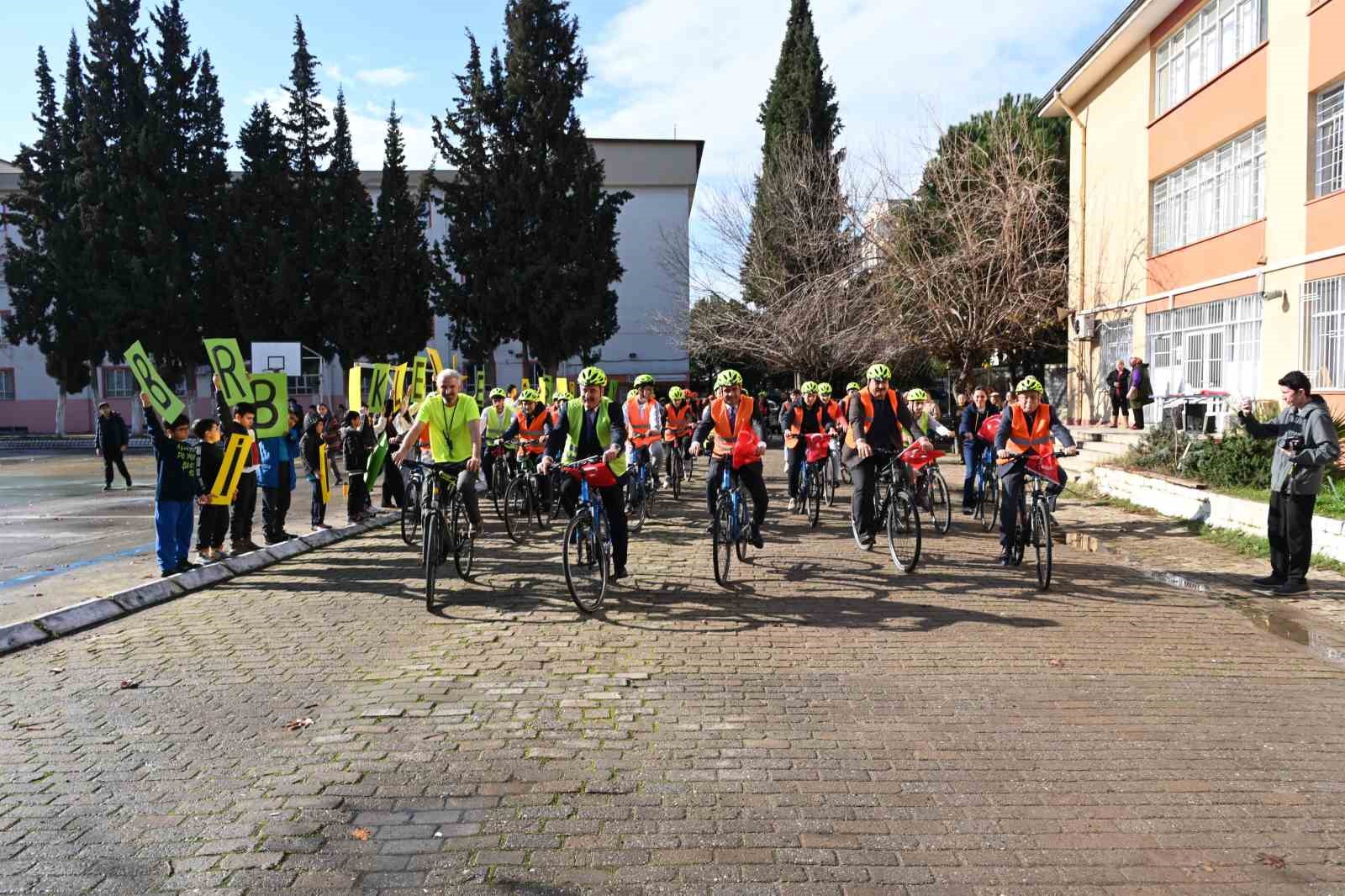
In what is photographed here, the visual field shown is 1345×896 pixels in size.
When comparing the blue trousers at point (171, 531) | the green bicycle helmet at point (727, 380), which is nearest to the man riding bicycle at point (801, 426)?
the green bicycle helmet at point (727, 380)

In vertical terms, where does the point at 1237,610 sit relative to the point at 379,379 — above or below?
below

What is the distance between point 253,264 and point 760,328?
2111 cm

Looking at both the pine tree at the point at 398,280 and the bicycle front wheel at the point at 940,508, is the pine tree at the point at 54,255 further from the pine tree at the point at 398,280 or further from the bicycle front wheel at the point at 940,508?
the bicycle front wheel at the point at 940,508

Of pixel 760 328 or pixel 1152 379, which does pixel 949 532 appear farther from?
pixel 760 328

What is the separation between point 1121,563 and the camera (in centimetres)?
1020

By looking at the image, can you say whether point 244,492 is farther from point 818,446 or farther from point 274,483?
point 818,446

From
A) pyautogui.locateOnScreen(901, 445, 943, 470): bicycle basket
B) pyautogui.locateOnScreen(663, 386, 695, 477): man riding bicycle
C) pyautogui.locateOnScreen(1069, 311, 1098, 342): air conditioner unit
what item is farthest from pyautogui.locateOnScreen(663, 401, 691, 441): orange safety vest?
pyautogui.locateOnScreen(1069, 311, 1098, 342): air conditioner unit

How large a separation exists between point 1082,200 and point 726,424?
19858mm

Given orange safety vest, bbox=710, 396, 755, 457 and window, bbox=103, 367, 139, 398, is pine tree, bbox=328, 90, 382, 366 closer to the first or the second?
window, bbox=103, 367, 139, 398

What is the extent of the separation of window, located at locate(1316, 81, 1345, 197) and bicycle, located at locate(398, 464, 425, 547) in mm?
14813

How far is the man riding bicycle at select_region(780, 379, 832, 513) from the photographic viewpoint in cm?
1413

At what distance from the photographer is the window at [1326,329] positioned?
588 inches

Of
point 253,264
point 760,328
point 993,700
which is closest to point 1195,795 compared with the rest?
point 993,700

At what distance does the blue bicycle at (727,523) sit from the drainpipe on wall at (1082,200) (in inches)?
746
